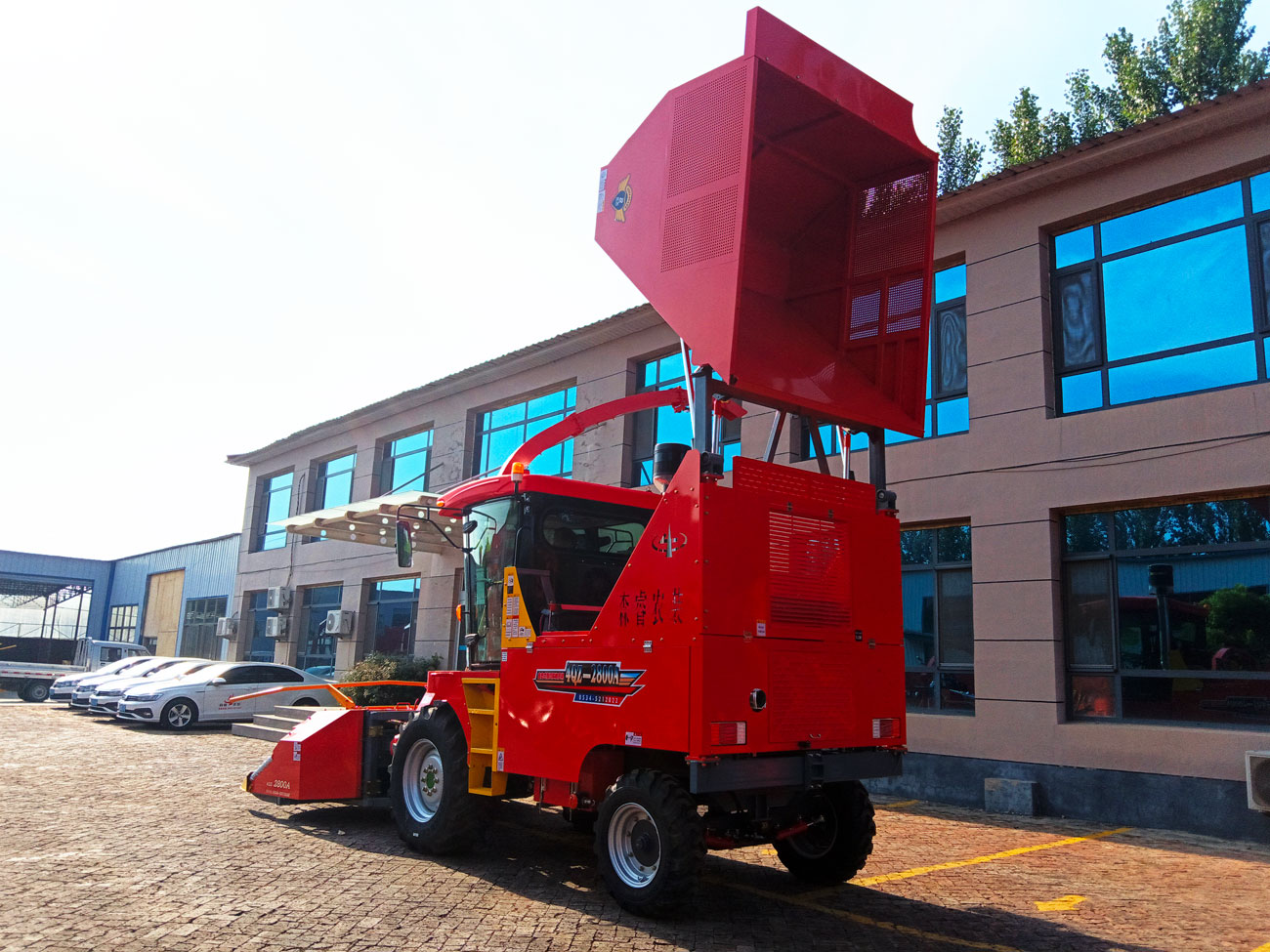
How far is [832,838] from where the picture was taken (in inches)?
262

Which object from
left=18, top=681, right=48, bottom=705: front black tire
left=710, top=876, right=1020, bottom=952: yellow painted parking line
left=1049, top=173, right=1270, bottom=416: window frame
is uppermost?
left=1049, top=173, right=1270, bottom=416: window frame

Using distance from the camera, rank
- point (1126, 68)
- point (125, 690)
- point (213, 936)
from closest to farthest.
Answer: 1. point (213, 936)
2. point (125, 690)
3. point (1126, 68)

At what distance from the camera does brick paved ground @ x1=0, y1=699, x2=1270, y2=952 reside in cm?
525

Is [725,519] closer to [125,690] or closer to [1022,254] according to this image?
[1022,254]

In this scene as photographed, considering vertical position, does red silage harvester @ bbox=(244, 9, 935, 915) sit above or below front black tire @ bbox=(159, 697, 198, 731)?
above

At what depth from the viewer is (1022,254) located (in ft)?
37.8

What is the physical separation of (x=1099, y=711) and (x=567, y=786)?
6.66 m

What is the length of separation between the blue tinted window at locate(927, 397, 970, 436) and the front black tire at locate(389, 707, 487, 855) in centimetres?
758

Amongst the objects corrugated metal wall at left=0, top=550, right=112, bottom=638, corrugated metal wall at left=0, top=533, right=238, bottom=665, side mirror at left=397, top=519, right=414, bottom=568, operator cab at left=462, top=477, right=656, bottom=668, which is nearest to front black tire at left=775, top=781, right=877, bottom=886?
operator cab at left=462, top=477, right=656, bottom=668

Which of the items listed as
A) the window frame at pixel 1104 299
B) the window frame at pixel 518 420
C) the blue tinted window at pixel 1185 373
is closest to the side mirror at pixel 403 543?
the window frame at pixel 1104 299

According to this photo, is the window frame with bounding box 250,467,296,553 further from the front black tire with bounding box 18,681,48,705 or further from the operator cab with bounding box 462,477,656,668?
the operator cab with bounding box 462,477,656,668

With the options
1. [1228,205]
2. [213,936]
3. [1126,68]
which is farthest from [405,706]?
[1126,68]

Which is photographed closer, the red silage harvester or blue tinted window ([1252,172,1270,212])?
the red silage harvester

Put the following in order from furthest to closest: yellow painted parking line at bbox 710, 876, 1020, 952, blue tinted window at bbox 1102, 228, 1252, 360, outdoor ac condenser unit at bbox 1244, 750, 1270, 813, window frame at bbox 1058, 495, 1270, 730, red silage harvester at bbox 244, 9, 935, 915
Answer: blue tinted window at bbox 1102, 228, 1252, 360, window frame at bbox 1058, 495, 1270, 730, outdoor ac condenser unit at bbox 1244, 750, 1270, 813, red silage harvester at bbox 244, 9, 935, 915, yellow painted parking line at bbox 710, 876, 1020, 952
